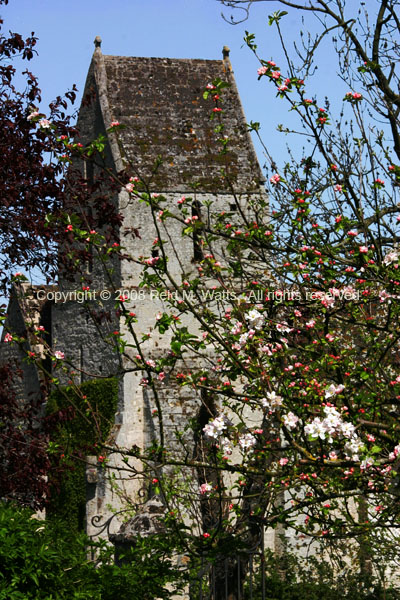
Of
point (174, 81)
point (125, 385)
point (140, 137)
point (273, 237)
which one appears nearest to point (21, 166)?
point (273, 237)

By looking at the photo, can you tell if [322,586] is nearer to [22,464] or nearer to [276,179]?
[22,464]

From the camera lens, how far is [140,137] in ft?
77.0

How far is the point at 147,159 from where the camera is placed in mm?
23047

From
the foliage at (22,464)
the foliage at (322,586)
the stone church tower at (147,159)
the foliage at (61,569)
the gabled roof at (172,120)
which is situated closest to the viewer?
the foliage at (61,569)

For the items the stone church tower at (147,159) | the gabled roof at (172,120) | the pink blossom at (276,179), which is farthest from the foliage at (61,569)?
the gabled roof at (172,120)

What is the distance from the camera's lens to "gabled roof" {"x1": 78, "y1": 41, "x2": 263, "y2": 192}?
2312cm

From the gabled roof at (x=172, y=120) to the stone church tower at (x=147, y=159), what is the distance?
0.03 meters

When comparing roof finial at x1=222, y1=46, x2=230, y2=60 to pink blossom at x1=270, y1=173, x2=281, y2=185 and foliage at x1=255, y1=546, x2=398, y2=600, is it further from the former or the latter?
pink blossom at x1=270, y1=173, x2=281, y2=185

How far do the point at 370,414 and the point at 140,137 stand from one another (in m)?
17.5

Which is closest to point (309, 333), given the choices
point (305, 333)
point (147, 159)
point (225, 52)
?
point (305, 333)

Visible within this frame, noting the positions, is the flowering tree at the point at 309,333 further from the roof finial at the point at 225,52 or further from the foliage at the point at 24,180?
the roof finial at the point at 225,52

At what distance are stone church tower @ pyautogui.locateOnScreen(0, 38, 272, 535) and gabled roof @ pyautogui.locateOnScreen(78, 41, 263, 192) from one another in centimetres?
3

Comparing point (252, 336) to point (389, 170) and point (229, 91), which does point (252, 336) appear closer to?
point (389, 170)

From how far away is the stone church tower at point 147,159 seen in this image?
2231 centimetres
